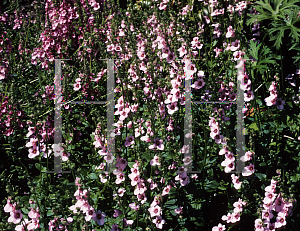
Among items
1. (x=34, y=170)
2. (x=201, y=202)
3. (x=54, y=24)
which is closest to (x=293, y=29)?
(x=201, y=202)

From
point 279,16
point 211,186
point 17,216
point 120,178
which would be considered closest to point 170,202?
point 211,186

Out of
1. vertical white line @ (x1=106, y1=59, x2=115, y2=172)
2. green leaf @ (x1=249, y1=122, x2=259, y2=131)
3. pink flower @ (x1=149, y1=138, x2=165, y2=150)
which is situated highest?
vertical white line @ (x1=106, y1=59, x2=115, y2=172)

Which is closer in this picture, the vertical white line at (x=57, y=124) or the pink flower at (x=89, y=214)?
the pink flower at (x=89, y=214)

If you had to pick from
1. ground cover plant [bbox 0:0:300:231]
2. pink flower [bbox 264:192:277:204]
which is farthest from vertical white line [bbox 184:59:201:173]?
pink flower [bbox 264:192:277:204]

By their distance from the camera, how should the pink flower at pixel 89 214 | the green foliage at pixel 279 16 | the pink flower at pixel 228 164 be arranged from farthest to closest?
the green foliage at pixel 279 16, the pink flower at pixel 228 164, the pink flower at pixel 89 214

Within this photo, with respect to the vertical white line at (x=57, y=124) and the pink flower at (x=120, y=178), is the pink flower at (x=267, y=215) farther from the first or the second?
the vertical white line at (x=57, y=124)

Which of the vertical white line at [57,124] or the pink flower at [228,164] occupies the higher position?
the vertical white line at [57,124]

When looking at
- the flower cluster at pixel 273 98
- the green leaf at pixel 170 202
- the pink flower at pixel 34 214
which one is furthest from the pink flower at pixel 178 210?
the flower cluster at pixel 273 98

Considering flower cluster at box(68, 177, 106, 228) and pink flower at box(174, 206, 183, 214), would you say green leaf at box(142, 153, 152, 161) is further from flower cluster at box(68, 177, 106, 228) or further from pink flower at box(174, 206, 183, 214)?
flower cluster at box(68, 177, 106, 228)

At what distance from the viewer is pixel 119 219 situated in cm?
231

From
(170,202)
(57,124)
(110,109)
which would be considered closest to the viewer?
(170,202)

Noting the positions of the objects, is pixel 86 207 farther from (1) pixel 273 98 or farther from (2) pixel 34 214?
(1) pixel 273 98

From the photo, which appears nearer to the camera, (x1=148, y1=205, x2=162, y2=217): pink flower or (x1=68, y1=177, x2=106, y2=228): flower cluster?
(x1=68, y1=177, x2=106, y2=228): flower cluster

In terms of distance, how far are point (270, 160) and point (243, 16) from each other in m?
2.28
